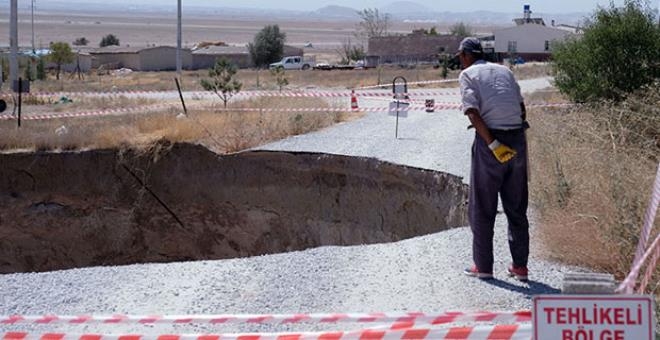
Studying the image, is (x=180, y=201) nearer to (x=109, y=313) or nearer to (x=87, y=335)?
(x=109, y=313)

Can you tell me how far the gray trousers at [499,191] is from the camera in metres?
7.75

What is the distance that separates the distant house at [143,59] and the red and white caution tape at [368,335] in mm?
84636

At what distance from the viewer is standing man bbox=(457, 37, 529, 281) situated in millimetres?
7609

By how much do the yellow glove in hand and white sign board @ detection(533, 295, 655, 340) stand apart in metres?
2.84

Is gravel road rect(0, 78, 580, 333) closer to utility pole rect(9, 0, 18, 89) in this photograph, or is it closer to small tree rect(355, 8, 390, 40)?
utility pole rect(9, 0, 18, 89)

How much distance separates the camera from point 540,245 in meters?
9.41

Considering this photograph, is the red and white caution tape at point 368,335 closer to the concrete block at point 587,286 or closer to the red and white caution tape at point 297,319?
the red and white caution tape at point 297,319

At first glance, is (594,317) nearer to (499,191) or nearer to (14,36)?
(499,191)

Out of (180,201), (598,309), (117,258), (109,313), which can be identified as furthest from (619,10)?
(598,309)

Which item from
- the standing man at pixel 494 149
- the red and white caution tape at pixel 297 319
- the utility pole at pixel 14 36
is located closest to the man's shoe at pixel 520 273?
the standing man at pixel 494 149

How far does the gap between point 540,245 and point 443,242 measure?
104 cm

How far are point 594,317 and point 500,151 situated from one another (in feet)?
9.49

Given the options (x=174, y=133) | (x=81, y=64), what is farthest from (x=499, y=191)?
(x=81, y=64)

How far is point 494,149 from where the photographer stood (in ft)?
24.8
